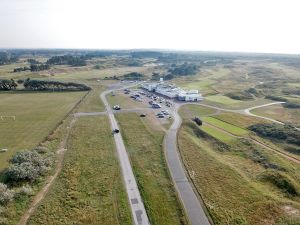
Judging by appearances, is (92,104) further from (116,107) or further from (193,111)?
(193,111)

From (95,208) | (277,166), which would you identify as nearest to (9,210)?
(95,208)

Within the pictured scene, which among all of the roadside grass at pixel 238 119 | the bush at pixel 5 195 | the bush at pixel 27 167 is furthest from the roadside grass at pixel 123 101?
the bush at pixel 5 195

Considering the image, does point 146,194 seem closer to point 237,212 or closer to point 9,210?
point 237,212

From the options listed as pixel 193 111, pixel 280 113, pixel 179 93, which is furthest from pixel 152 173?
pixel 179 93

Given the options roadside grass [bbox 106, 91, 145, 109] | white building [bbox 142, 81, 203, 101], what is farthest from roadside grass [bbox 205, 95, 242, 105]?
roadside grass [bbox 106, 91, 145, 109]

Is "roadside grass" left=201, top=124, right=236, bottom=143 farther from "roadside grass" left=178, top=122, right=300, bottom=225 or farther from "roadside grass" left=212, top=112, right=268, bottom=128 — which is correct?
"roadside grass" left=212, top=112, right=268, bottom=128
